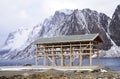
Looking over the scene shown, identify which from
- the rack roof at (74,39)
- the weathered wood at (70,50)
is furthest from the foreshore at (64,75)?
the rack roof at (74,39)

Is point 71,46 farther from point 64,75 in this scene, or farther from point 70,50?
point 64,75

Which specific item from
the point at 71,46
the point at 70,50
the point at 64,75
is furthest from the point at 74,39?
the point at 64,75

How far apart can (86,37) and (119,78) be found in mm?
26316

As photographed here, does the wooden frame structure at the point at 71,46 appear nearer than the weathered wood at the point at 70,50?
Yes

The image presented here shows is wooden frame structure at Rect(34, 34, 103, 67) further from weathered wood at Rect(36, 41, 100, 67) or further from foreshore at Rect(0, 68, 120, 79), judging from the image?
foreshore at Rect(0, 68, 120, 79)

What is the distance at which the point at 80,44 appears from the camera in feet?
231

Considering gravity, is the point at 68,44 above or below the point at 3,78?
above

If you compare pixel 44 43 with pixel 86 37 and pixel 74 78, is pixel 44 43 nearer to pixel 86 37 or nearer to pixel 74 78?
pixel 86 37

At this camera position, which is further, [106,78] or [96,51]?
[96,51]

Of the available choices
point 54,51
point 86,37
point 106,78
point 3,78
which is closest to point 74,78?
point 106,78

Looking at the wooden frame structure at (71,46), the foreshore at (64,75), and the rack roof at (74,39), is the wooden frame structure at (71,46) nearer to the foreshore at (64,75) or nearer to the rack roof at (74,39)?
the rack roof at (74,39)

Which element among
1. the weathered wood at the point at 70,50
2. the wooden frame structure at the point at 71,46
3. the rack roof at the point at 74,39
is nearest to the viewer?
the rack roof at the point at 74,39

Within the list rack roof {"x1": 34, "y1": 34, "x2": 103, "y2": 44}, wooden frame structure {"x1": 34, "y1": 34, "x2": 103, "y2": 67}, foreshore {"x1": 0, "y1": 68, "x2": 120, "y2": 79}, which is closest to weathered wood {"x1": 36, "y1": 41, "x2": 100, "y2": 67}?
wooden frame structure {"x1": 34, "y1": 34, "x2": 103, "y2": 67}

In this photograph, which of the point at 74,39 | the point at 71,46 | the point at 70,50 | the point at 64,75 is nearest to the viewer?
the point at 64,75
